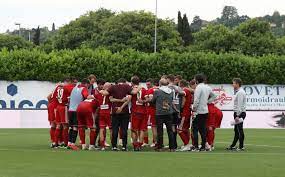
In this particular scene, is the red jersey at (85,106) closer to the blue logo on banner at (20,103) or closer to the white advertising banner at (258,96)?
the blue logo on banner at (20,103)

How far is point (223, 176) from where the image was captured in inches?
520

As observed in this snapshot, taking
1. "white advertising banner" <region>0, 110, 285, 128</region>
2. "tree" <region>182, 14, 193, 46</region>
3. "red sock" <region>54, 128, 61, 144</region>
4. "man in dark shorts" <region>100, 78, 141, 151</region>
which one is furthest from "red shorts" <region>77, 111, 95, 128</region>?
"tree" <region>182, 14, 193, 46</region>

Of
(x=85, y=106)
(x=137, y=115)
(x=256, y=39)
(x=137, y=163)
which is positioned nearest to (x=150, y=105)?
(x=137, y=115)

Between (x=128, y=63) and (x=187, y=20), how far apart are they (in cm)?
5278

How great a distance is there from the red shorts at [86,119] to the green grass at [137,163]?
1216mm

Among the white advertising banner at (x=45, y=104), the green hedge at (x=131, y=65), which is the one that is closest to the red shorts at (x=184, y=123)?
the white advertising banner at (x=45, y=104)

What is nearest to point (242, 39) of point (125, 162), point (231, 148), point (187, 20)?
point (187, 20)

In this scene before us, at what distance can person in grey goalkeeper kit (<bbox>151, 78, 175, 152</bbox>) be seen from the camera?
64.3 feet

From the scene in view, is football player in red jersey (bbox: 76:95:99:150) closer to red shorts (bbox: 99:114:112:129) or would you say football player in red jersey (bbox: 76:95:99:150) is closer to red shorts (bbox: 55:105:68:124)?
red shorts (bbox: 99:114:112:129)

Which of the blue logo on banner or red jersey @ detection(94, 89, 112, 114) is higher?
red jersey @ detection(94, 89, 112, 114)

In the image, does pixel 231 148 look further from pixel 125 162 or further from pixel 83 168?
pixel 83 168

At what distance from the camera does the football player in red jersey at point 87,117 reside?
65.3 feet

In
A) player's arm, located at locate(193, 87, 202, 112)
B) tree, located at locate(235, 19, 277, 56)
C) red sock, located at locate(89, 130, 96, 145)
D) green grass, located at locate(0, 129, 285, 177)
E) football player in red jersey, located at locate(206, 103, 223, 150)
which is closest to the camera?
green grass, located at locate(0, 129, 285, 177)

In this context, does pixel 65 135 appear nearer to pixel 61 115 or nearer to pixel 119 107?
pixel 61 115
